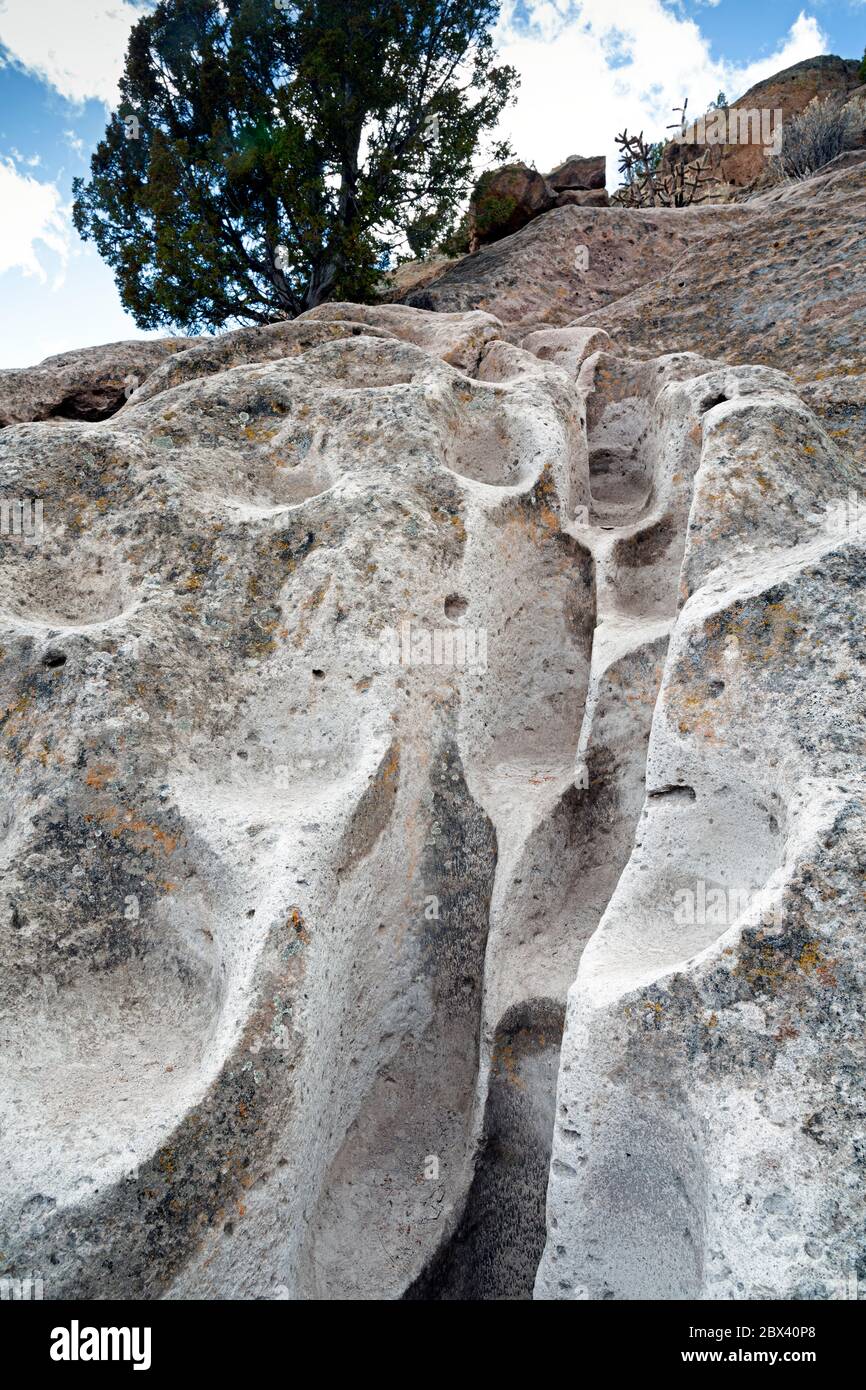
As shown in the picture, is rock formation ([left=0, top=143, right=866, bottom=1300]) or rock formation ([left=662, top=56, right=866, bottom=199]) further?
rock formation ([left=662, top=56, right=866, bottom=199])

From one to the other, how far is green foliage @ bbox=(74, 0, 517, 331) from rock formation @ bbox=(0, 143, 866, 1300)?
711 centimetres

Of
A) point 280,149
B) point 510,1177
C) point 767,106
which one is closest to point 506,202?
point 280,149

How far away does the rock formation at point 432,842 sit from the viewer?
8.09 ft

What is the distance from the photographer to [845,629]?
291cm

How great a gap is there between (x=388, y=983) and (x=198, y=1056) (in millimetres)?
799

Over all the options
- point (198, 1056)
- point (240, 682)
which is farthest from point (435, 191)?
point (198, 1056)

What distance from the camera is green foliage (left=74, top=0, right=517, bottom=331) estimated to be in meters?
11.1

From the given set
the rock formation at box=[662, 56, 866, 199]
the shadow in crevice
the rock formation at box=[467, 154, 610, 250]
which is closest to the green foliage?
the rock formation at box=[467, 154, 610, 250]

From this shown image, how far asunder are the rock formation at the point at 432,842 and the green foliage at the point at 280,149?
711 cm

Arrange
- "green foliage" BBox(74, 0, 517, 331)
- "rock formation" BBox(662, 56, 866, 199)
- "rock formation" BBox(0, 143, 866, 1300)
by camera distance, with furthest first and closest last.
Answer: "rock formation" BBox(662, 56, 866, 199)
"green foliage" BBox(74, 0, 517, 331)
"rock formation" BBox(0, 143, 866, 1300)

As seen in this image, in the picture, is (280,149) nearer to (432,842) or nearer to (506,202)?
(506,202)

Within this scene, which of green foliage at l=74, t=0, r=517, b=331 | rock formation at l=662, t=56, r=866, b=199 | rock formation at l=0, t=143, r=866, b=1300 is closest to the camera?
rock formation at l=0, t=143, r=866, b=1300

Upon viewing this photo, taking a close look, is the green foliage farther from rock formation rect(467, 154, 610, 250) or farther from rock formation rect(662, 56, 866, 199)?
rock formation rect(662, 56, 866, 199)

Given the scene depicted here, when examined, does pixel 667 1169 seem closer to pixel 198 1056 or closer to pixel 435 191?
pixel 198 1056
